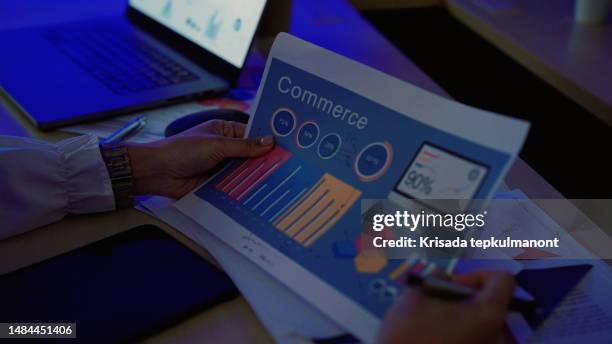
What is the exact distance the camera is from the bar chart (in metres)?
0.68

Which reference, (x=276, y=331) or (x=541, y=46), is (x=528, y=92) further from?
(x=276, y=331)

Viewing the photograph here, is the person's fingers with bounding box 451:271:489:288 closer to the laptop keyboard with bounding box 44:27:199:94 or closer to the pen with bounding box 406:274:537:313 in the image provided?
the pen with bounding box 406:274:537:313

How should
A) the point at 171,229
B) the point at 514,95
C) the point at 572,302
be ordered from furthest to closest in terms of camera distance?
1. the point at 514,95
2. the point at 171,229
3. the point at 572,302

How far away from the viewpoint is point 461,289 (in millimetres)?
536

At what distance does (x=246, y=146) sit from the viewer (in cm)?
78

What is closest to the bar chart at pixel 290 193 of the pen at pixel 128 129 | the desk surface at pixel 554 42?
the pen at pixel 128 129

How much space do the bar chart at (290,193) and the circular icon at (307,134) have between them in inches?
0.9

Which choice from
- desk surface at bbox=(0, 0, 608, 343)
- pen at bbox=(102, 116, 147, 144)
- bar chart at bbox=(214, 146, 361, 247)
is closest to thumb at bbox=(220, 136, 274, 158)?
bar chart at bbox=(214, 146, 361, 247)

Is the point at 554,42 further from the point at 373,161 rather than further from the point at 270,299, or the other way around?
the point at 270,299

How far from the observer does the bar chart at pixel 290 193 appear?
68 cm

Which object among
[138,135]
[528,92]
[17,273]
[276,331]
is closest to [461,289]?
[276,331]

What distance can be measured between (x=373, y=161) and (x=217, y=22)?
0.55 metres

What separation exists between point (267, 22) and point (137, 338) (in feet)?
2.92

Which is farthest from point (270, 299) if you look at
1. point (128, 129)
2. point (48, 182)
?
point (128, 129)
